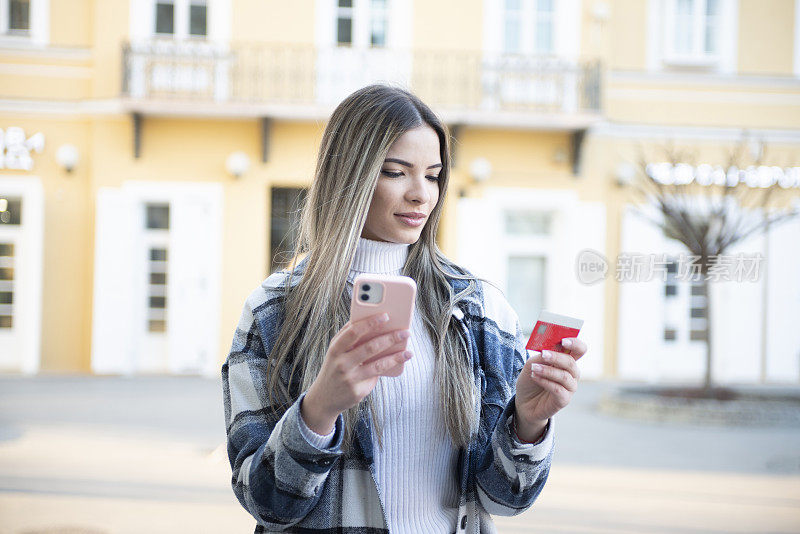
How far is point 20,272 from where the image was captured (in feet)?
43.5

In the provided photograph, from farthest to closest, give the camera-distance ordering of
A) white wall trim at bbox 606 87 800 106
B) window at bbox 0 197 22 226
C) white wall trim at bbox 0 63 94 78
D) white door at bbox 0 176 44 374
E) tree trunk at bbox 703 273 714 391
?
1. white wall trim at bbox 606 87 800 106
2. white wall trim at bbox 0 63 94 78
3. window at bbox 0 197 22 226
4. white door at bbox 0 176 44 374
5. tree trunk at bbox 703 273 714 391

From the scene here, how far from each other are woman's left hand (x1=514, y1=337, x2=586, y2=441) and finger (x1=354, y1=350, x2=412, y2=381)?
340 mm

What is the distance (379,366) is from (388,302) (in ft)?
0.32

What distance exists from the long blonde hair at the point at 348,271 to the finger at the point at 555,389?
0.64ft

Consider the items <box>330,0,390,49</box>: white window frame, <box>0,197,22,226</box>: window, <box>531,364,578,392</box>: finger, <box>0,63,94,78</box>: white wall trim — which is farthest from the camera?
<box>330,0,390,49</box>: white window frame

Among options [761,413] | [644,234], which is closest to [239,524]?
[761,413]

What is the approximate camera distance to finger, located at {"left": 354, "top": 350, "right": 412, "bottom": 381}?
1320mm

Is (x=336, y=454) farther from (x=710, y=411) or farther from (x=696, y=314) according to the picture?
(x=696, y=314)

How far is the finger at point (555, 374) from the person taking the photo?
1.55 meters

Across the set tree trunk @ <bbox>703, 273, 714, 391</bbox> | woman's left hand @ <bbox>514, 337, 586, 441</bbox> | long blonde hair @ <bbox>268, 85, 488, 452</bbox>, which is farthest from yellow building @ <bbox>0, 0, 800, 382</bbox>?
woman's left hand @ <bbox>514, 337, 586, 441</bbox>

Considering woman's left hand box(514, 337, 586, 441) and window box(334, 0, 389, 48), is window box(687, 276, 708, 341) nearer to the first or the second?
window box(334, 0, 389, 48)

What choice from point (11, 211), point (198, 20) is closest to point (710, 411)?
point (198, 20)

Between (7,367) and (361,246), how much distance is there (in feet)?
42.4

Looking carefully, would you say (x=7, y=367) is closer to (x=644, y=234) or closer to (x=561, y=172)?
(x=561, y=172)
